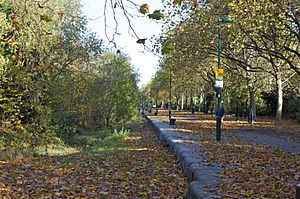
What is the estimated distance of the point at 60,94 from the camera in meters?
21.7

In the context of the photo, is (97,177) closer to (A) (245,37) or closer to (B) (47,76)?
(B) (47,76)

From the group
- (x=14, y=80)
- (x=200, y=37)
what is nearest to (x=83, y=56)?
(x=14, y=80)

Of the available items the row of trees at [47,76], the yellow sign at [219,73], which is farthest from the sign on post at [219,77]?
the row of trees at [47,76]

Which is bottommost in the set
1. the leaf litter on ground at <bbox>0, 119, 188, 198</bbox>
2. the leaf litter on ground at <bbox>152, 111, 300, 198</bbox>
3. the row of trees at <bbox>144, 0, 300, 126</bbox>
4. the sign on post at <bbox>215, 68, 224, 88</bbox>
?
the leaf litter on ground at <bbox>0, 119, 188, 198</bbox>

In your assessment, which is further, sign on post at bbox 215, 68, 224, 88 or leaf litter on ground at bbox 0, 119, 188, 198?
sign on post at bbox 215, 68, 224, 88

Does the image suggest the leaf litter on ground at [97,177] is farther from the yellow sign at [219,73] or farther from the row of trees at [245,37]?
the yellow sign at [219,73]

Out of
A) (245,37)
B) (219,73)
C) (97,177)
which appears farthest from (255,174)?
(245,37)

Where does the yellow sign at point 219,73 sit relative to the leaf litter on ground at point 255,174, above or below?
above

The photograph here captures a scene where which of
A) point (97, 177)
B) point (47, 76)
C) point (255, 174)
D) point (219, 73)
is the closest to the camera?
point (255, 174)

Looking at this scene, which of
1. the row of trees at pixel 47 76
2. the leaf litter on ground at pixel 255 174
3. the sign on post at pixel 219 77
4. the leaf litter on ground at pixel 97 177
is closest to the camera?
the leaf litter on ground at pixel 255 174

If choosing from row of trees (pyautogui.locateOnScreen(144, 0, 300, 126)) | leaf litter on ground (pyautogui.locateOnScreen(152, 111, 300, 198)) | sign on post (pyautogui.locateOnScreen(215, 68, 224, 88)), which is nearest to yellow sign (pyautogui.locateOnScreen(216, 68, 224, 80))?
sign on post (pyautogui.locateOnScreen(215, 68, 224, 88))

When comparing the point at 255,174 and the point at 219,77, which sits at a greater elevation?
the point at 219,77

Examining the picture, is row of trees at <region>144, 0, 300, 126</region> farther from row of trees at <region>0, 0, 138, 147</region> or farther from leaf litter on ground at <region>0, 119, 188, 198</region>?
row of trees at <region>0, 0, 138, 147</region>

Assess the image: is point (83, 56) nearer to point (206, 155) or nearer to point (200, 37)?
point (200, 37)
